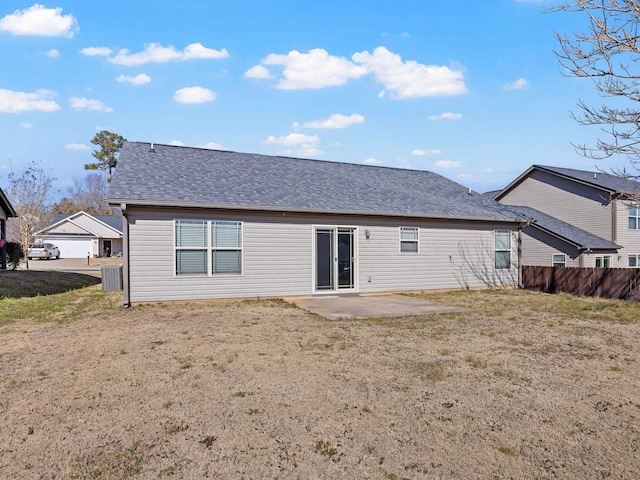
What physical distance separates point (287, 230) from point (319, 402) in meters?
8.54

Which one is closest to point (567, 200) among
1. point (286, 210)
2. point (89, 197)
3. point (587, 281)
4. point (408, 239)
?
point (587, 281)

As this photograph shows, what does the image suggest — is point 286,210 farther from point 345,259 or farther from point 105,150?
point 105,150

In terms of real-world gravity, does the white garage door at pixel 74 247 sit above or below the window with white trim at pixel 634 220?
below

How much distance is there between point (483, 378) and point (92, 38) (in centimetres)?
1596

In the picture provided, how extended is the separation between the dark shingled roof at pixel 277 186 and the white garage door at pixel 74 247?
34.1m

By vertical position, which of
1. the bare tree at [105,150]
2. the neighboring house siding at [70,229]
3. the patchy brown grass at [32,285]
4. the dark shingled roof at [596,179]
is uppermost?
the bare tree at [105,150]

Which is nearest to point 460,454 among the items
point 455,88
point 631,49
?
point 631,49

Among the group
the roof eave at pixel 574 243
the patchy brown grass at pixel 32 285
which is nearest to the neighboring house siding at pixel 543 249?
the roof eave at pixel 574 243

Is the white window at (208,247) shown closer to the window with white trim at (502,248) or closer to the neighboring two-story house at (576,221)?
the window with white trim at (502,248)

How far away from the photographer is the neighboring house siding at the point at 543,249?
19469mm

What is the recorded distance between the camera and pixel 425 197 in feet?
51.8

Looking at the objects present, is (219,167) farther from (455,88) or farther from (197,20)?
(455,88)

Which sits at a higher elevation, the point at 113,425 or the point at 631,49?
the point at 631,49

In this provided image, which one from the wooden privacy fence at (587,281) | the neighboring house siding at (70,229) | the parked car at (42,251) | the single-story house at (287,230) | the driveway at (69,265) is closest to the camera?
the single-story house at (287,230)
